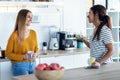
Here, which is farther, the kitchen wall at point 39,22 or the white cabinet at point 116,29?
the white cabinet at point 116,29

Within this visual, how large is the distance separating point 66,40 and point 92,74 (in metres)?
2.05

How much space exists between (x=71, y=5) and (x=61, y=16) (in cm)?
28

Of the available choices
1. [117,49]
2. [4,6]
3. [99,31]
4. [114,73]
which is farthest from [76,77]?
[117,49]

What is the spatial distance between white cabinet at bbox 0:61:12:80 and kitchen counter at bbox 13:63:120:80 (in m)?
1.26

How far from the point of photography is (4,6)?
4.36 metres

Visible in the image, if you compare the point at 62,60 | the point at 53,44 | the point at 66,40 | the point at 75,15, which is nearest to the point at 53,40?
the point at 53,44

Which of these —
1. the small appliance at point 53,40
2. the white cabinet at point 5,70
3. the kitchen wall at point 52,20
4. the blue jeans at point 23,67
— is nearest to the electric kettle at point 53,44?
the small appliance at point 53,40

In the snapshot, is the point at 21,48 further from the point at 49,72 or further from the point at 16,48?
the point at 49,72

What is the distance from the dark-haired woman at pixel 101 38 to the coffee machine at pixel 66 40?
143 centimetres

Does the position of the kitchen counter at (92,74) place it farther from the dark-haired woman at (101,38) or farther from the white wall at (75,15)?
the white wall at (75,15)

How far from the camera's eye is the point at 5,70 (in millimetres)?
3963

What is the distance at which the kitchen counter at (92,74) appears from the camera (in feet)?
8.78

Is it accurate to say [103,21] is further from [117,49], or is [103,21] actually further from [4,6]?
[117,49]

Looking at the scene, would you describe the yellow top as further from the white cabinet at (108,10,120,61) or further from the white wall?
the white cabinet at (108,10,120,61)
